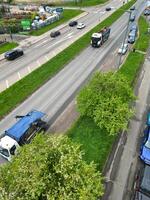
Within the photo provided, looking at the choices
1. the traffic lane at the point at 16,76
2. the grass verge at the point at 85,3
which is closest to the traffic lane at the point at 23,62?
the traffic lane at the point at 16,76

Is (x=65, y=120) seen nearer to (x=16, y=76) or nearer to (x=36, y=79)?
(x=36, y=79)

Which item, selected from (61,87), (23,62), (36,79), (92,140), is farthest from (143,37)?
(92,140)

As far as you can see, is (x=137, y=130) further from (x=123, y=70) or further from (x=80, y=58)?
(x=80, y=58)

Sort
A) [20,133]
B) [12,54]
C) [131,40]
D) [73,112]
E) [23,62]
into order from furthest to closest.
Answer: [131,40]
[12,54]
[23,62]
[73,112]
[20,133]

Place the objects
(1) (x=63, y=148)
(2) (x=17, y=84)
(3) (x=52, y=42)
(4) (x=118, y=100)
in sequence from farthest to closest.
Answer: (3) (x=52, y=42)
(2) (x=17, y=84)
(4) (x=118, y=100)
(1) (x=63, y=148)

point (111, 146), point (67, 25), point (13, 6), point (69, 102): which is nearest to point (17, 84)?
point (69, 102)

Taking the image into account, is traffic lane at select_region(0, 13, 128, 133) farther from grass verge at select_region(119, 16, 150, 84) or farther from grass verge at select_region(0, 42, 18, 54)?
grass verge at select_region(0, 42, 18, 54)
